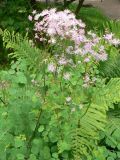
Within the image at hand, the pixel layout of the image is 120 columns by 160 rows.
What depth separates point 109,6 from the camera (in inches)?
566

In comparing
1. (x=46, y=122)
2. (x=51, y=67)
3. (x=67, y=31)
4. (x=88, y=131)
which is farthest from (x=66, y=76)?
(x=88, y=131)

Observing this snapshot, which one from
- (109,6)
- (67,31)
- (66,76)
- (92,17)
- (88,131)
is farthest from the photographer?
(109,6)

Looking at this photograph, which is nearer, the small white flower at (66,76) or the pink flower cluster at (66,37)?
the pink flower cluster at (66,37)

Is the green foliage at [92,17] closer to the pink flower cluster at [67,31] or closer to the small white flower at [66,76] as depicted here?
the small white flower at [66,76]

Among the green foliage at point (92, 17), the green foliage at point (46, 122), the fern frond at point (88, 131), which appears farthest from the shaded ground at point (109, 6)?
the green foliage at point (46, 122)

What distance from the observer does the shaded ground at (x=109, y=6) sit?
13.4m

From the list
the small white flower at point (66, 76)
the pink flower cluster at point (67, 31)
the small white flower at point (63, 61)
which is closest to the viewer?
the pink flower cluster at point (67, 31)

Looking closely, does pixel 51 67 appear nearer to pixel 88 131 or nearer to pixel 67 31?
pixel 67 31

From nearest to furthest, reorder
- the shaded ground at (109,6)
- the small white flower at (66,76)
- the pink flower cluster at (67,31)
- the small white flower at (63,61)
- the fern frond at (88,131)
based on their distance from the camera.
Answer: the pink flower cluster at (67,31)
the small white flower at (63,61)
the small white flower at (66,76)
the fern frond at (88,131)
the shaded ground at (109,6)

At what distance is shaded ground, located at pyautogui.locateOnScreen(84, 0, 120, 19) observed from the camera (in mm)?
Result: 13373

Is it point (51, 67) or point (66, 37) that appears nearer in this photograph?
point (66, 37)

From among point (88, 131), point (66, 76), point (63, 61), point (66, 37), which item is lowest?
point (88, 131)

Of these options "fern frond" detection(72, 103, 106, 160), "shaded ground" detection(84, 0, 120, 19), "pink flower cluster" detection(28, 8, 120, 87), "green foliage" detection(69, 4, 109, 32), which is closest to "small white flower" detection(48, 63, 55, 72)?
"pink flower cluster" detection(28, 8, 120, 87)

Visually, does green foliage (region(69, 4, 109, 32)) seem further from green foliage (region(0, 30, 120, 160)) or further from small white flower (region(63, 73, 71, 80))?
small white flower (region(63, 73, 71, 80))
